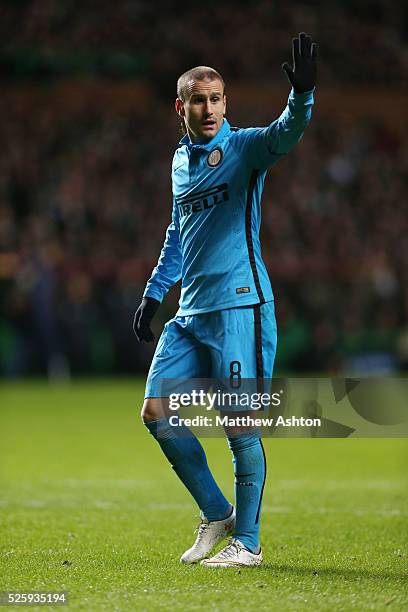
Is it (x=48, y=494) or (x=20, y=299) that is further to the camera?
(x=20, y=299)

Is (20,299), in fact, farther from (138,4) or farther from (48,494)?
(48,494)

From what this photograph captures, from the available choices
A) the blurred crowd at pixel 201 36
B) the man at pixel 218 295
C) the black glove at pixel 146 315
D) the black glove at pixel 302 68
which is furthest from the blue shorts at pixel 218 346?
the blurred crowd at pixel 201 36

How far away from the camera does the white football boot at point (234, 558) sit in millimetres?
4773

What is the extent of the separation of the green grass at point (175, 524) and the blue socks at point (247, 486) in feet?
0.54

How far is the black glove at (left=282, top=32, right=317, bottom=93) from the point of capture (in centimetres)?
441

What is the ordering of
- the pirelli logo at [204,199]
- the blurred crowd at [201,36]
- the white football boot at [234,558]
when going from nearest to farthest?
the white football boot at [234,558], the pirelli logo at [204,199], the blurred crowd at [201,36]

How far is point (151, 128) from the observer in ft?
71.6

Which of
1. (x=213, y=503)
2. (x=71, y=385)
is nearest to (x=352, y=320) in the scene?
(x=71, y=385)

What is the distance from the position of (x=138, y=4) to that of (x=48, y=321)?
831 centimetres

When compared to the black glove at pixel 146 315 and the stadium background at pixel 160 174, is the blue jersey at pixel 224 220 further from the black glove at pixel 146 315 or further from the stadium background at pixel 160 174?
the stadium background at pixel 160 174

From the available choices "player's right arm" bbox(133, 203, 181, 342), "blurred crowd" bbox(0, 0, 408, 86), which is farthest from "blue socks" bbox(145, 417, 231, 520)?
"blurred crowd" bbox(0, 0, 408, 86)

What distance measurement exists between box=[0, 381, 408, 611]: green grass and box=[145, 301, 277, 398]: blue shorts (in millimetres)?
835

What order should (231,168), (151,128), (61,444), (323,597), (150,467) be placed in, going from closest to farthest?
(323,597)
(231,168)
(150,467)
(61,444)
(151,128)

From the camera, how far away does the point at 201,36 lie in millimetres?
22516
